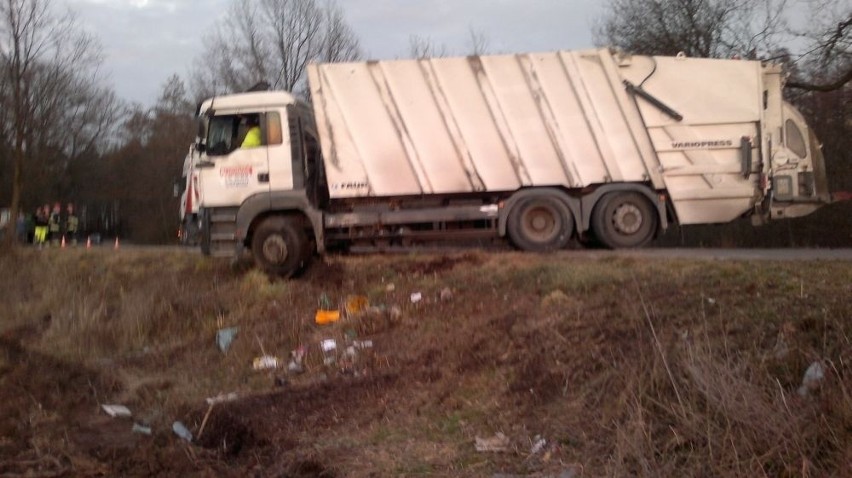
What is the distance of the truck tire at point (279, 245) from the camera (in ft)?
42.4

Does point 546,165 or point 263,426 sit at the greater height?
point 546,165

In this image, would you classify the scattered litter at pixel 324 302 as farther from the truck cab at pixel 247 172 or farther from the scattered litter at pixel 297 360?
the scattered litter at pixel 297 360

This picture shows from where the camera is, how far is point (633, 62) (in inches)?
504

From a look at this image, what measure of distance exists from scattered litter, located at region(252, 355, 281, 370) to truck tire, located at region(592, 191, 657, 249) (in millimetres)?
5633

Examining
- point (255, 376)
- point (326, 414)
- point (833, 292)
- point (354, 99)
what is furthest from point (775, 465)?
point (354, 99)

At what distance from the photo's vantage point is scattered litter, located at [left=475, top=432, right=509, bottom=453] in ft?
19.5

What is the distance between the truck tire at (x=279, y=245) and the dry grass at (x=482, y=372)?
31 cm

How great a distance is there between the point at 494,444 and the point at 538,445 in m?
0.35

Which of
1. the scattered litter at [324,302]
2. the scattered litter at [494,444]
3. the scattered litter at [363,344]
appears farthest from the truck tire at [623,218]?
the scattered litter at [494,444]

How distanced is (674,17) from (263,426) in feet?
72.3

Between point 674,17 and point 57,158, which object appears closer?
point 674,17

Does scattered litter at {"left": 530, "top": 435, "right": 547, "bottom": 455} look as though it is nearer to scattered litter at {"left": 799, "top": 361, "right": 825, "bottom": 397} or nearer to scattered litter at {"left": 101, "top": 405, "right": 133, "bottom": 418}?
scattered litter at {"left": 799, "top": 361, "right": 825, "bottom": 397}

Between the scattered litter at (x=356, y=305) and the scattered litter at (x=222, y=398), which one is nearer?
the scattered litter at (x=222, y=398)

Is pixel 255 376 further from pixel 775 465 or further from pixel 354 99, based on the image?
pixel 775 465
